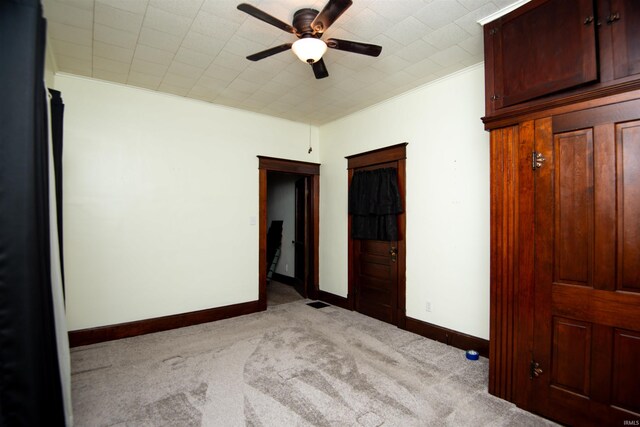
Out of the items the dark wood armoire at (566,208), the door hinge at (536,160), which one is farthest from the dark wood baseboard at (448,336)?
the door hinge at (536,160)

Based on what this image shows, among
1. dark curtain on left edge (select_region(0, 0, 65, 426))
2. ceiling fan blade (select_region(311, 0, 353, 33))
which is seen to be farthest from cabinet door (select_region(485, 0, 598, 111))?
dark curtain on left edge (select_region(0, 0, 65, 426))

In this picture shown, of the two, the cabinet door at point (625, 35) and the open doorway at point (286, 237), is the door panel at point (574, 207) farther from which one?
the open doorway at point (286, 237)

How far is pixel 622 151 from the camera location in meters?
1.77

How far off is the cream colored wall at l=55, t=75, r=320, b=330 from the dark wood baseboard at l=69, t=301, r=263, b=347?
0.07m

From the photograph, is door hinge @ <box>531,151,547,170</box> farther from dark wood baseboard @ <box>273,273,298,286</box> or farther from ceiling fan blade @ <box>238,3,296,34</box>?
dark wood baseboard @ <box>273,273,298,286</box>

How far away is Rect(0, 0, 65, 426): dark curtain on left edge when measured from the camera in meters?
0.89

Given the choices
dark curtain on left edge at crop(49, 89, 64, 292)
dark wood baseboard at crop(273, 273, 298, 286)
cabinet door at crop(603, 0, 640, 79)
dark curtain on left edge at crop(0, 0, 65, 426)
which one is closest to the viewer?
dark curtain on left edge at crop(0, 0, 65, 426)

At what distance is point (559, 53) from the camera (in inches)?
77.4

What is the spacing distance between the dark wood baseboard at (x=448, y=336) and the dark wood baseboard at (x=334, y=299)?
1.08 meters

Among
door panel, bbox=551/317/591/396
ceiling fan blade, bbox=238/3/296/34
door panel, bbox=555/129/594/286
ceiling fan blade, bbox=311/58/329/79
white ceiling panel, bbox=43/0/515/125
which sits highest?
white ceiling panel, bbox=43/0/515/125

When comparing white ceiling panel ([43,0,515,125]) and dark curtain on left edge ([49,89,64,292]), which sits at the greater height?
white ceiling panel ([43,0,515,125])

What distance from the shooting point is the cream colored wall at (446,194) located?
119 inches

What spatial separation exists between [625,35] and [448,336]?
110 inches

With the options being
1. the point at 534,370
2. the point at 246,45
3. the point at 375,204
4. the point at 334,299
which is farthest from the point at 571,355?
the point at 246,45
